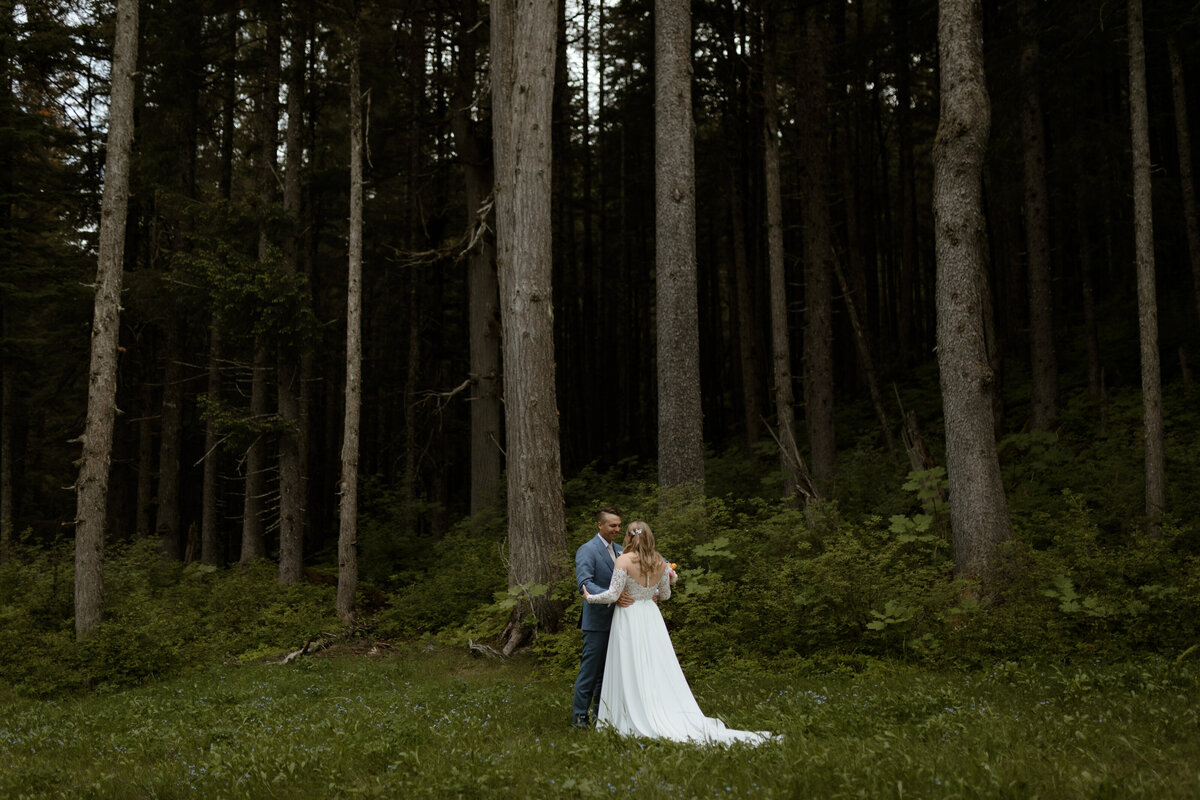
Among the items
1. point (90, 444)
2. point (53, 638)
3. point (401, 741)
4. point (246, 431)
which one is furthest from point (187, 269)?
point (401, 741)

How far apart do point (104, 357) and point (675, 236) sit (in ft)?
31.5

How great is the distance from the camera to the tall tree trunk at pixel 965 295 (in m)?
10.2

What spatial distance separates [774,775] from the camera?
16.9 feet

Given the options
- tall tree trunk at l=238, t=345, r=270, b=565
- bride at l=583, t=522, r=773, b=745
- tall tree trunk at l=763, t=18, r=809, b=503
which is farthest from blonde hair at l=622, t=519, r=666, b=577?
tall tree trunk at l=238, t=345, r=270, b=565

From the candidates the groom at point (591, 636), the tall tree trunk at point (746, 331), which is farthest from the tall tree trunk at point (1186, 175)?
the groom at point (591, 636)

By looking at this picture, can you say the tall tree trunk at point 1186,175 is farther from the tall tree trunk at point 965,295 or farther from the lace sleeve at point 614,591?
the lace sleeve at point 614,591

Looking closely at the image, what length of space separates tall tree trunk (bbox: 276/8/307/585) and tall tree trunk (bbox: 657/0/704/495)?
969 cm

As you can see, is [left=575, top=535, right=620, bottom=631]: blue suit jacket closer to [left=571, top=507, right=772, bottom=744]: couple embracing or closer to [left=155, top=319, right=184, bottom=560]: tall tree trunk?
[left=571, top=507, right=772, bottom=744]: couple embracing

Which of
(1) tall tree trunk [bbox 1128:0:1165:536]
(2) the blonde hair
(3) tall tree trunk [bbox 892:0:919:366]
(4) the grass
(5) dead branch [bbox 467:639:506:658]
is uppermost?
(3) tall tree trunk [bbox 892:0:919:366]

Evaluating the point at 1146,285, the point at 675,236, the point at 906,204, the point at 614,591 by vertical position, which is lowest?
the point at 614,591

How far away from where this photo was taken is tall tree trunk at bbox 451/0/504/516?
59.6ft

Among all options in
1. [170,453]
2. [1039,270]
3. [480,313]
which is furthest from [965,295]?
[170,453]

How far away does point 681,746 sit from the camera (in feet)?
20.3

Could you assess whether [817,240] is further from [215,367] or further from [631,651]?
[215,367]
